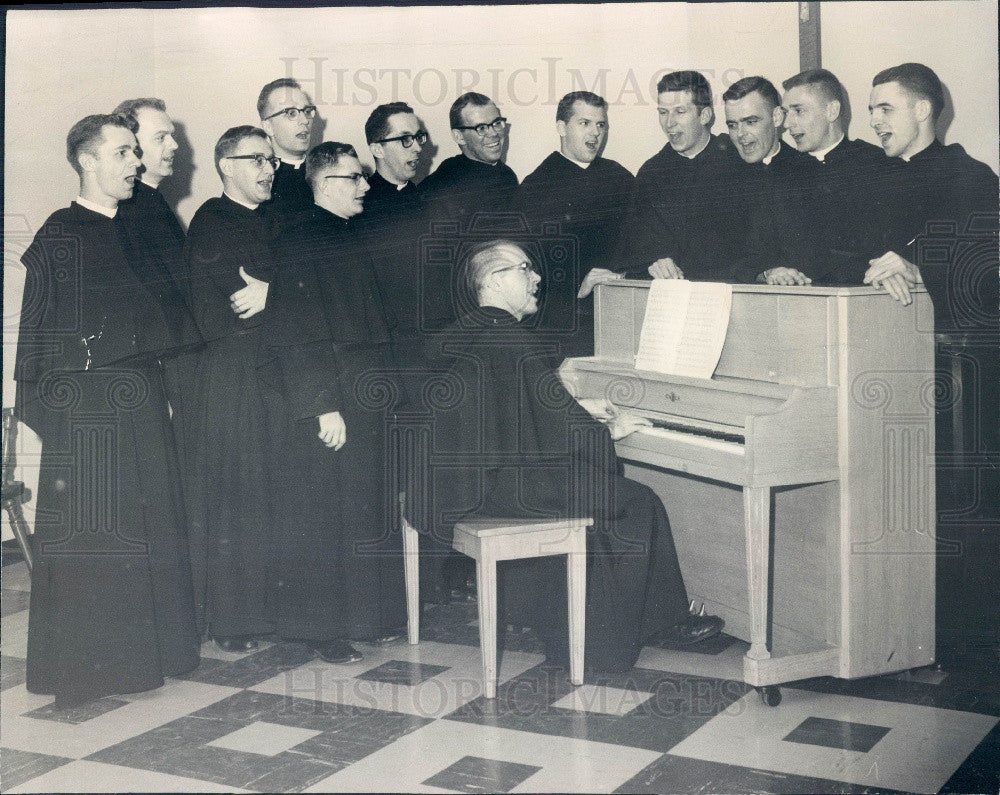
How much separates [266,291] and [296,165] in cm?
55

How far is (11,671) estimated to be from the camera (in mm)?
4336

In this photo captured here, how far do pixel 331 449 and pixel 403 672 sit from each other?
0.90m

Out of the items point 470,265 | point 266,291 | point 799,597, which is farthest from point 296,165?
point 799,597

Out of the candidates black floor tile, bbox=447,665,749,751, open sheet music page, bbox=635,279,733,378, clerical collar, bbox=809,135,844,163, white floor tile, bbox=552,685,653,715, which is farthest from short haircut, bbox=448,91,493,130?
white floor tile, bbox=552,685,653,715

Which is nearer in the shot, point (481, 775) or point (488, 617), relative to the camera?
point (481, 775)

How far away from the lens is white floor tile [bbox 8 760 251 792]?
3.26 m

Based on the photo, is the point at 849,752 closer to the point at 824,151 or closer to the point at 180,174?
the point at 824,151

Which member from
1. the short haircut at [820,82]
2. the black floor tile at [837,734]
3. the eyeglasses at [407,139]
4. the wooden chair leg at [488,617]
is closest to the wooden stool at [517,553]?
the wooden chair leg at [488,617]

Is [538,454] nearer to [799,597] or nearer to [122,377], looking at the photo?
[799,597]

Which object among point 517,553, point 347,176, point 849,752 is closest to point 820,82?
point 347,176

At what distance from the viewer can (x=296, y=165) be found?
463 cm

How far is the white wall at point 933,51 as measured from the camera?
14.5 feet

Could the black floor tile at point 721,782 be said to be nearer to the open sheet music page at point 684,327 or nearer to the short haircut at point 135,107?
the open sheet music page at point 684,327

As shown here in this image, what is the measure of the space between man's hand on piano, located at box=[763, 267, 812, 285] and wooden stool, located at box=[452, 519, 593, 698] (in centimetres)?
112
